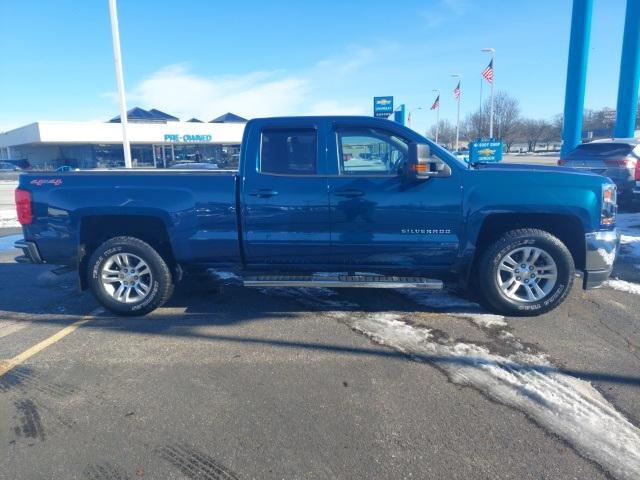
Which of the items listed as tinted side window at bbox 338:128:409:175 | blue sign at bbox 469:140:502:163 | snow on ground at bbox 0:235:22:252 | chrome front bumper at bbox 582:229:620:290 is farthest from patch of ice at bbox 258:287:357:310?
blue sign at bbox 469:140:502:163

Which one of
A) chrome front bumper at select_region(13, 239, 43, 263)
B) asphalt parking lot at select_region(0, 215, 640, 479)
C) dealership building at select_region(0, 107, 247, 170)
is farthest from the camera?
dealership building at select_region(0, 107, 247, 170)

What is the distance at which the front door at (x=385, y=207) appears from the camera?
428 cm

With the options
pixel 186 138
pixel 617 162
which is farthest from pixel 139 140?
pixel 617 162

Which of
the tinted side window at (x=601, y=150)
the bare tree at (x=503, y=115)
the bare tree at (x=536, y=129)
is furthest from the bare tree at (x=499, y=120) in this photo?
the tinted side window at (x=601, y=150)

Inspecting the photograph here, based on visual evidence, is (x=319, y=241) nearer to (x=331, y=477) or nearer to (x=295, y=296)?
(x=295, y=296)

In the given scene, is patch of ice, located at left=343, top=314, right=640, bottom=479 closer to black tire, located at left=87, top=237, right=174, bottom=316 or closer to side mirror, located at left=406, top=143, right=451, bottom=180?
side mirror, located at left=406, top=143, right=451, bottom=180

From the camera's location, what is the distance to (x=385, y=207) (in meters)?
4.30

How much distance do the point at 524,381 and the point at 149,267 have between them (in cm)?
361

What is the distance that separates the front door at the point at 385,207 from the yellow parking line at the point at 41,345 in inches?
106

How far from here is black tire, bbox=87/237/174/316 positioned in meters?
4.54

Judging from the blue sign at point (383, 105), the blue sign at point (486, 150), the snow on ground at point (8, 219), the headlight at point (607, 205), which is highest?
the blue sign at point (383, 105)

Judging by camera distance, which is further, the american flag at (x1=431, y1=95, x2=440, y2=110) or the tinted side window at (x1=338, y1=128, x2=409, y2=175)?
the american flag at (x1=431, y1=95, x2=440, y2=110)

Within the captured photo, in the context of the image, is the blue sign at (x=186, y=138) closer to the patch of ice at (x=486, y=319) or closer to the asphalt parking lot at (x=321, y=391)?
the asphalt parking lot at (x=321, y=391)

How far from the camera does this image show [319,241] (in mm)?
4438
